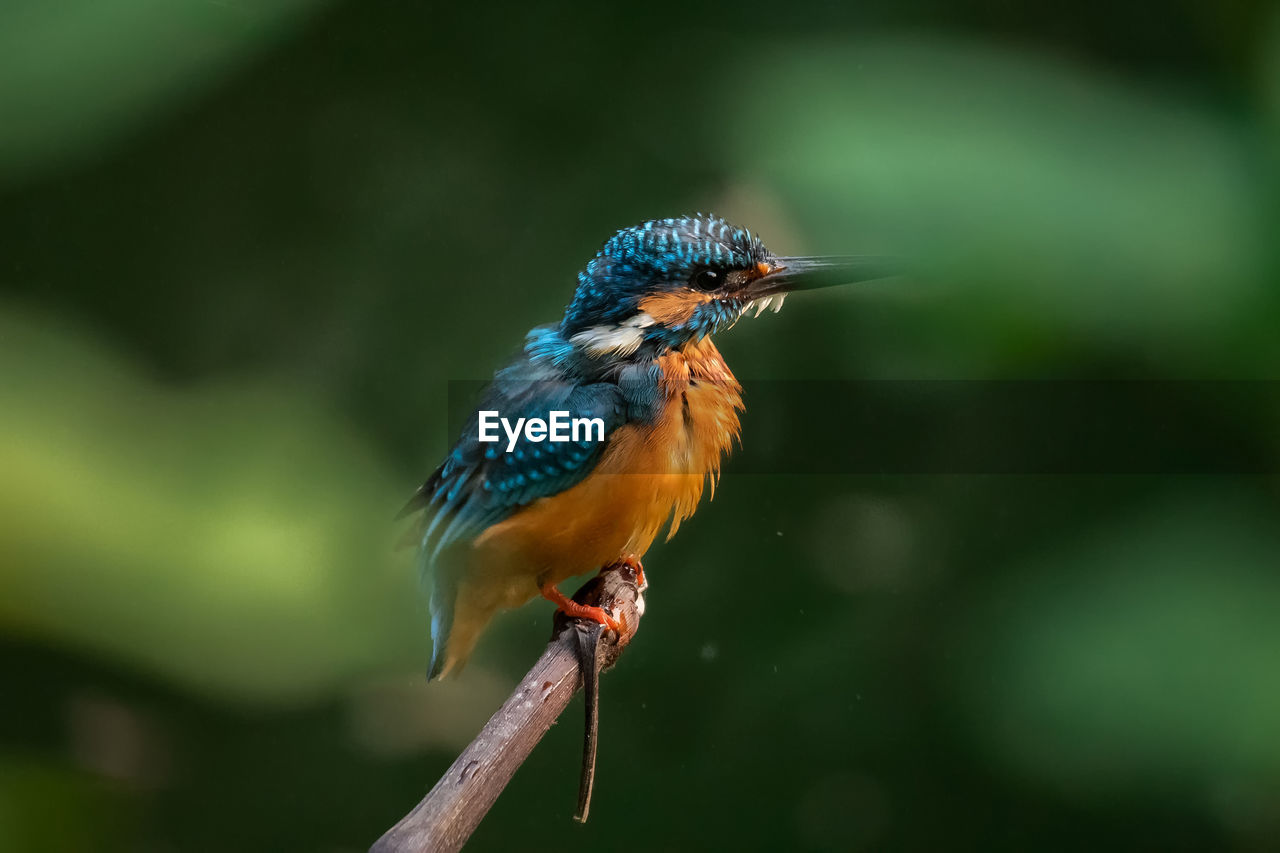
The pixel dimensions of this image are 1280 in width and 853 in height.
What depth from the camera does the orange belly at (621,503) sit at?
102 cm

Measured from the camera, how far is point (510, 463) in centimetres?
104

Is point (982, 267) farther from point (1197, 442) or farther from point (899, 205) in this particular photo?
point (1197, 442)

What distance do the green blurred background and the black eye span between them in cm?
32

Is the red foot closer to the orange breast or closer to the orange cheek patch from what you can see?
the orange breast

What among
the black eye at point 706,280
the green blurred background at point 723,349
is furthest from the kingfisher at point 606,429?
the green blurred background at point 723,349

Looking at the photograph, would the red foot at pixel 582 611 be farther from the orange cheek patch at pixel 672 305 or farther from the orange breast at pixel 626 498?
the orange cheek patch at pixel 672 305

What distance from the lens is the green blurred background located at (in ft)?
4.52

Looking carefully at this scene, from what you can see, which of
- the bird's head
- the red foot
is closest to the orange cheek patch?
the bird's head

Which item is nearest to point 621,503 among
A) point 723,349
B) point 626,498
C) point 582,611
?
point 626,498

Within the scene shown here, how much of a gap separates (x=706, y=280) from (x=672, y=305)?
0.04 meters

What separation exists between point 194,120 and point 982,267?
1.10 m

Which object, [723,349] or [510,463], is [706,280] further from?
[723,349]

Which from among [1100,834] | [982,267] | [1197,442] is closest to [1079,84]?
[982,267]

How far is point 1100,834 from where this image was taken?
152 centimetres
